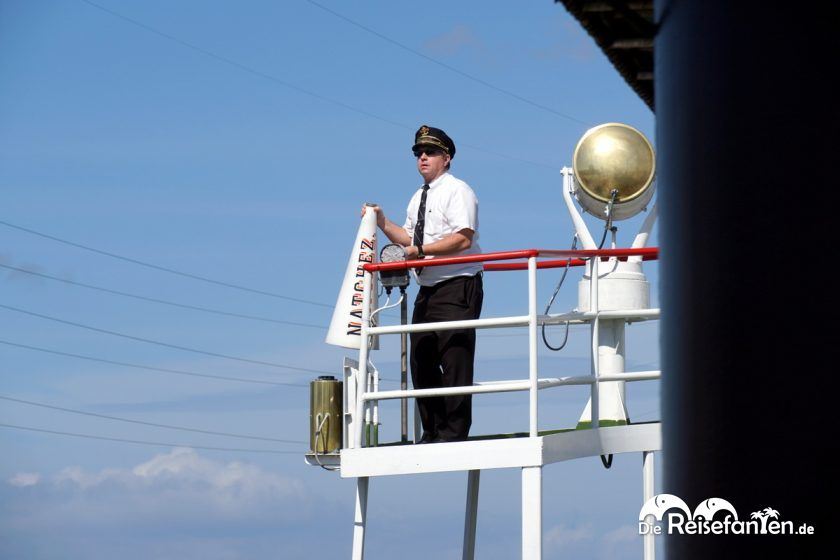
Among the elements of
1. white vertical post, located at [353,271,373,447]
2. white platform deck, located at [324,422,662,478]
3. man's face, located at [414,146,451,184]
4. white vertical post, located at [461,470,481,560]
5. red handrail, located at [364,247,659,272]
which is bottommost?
white vertical post, located at [461,470,481,560]

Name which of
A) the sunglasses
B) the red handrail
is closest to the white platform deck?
the red handrail

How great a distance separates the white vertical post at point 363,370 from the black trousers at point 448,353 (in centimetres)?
34

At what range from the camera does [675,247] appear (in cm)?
238

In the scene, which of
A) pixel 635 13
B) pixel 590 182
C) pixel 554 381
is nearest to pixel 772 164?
pixel 635 13

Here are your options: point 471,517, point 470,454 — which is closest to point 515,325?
point 470,454

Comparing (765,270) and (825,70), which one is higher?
(825,70)

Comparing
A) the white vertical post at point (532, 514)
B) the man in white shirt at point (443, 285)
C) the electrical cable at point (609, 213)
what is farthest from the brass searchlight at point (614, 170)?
the white vertical post at point (532, 514)

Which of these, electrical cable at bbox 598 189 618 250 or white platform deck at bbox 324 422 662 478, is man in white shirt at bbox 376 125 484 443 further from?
electrical cable at bbox 598 189 618 250

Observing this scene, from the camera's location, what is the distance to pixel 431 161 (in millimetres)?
7910

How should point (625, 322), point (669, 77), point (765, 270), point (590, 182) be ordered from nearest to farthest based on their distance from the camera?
point (765, 270)
point (669, 77)
point (625, 322)
point (590, 182)

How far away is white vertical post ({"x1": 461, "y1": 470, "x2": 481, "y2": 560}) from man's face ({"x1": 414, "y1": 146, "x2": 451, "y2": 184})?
2.56m

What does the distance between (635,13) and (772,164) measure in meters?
1.25

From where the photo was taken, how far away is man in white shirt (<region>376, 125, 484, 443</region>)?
7.71 meters

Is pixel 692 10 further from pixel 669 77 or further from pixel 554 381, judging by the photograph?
pixel 554 381
